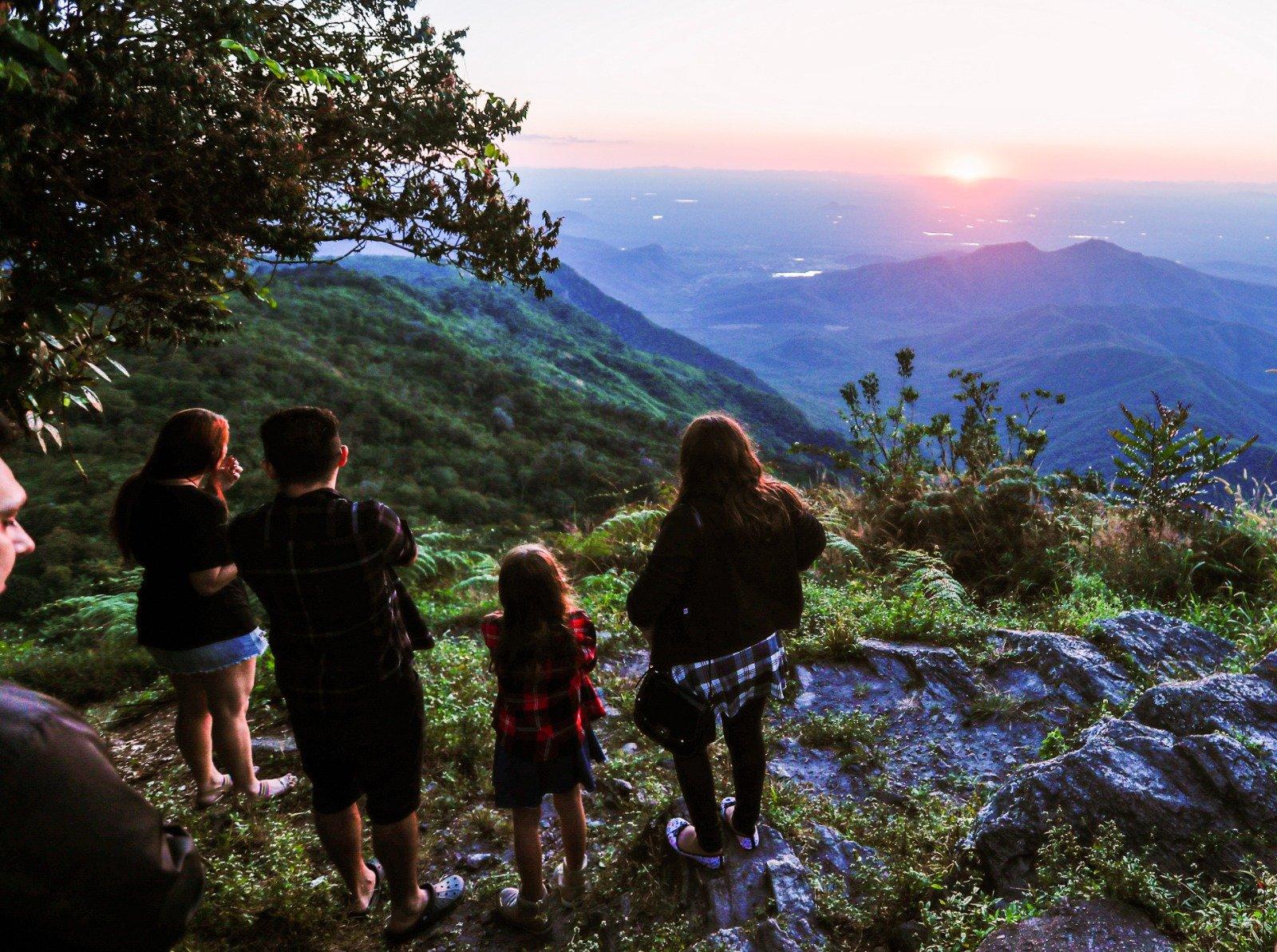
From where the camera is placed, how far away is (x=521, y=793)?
3.02m

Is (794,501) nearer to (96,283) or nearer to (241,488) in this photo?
(96,283)

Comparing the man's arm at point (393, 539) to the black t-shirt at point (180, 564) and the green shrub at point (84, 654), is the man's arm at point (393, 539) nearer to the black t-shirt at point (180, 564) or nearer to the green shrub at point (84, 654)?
the black t-shirt at point (180, 564)

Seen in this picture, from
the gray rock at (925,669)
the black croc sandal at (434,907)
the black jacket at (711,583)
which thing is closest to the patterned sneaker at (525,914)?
the black croc sandal at (434,907)

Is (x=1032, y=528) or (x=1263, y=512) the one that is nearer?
(x=1263, y=512)

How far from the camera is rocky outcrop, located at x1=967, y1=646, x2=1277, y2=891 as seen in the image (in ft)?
9.53

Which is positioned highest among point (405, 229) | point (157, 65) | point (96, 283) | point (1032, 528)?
point (157, 65)

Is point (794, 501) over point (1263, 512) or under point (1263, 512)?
over

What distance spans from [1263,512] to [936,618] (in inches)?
143

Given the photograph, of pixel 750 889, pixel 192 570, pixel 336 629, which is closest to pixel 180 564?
pixel 192 570

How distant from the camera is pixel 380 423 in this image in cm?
1989

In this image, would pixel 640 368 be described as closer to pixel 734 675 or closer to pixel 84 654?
A: pixel 84 654

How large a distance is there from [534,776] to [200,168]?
106 inches

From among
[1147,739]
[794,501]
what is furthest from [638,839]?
[1147,739]

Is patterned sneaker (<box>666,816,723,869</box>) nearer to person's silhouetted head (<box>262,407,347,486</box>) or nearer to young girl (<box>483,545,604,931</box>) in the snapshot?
young girl (<box>483,545,604,931</box>)
